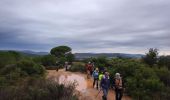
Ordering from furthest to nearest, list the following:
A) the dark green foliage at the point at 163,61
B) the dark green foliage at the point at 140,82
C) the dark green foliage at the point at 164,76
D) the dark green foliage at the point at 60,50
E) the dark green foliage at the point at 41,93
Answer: the dark green foliage at the point at 60,50 < the dark green foliage at the point at 163,61 < the dark green foliage at the point at 164,76 < the dark green foliage at the point at 140,82 < the dark green foliage at the point at 41,93

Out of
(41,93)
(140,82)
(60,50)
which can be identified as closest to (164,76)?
(140,82)

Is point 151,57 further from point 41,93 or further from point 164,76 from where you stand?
point 41,93

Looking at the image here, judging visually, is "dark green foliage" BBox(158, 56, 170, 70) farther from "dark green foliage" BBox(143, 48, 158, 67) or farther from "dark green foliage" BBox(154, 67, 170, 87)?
"dark green foliage" BBox(154, 67, 170, 87)

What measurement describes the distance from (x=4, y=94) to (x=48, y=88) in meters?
2.07

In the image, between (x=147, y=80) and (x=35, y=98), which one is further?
(x=147, y=80)

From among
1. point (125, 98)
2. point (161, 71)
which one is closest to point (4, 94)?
point (125, 98)

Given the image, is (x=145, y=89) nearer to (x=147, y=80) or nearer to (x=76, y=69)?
(x=147, y=80)

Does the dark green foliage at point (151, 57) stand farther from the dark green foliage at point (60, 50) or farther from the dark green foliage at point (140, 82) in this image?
the dark green foliage at point (60, 50)

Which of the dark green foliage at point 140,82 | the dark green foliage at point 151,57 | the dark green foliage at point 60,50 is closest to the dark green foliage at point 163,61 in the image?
the dark green foliage at point 151,57

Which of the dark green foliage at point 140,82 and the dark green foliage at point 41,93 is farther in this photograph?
the dark green foliage at point 140,82

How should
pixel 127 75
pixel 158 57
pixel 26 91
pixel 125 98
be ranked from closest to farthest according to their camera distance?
pixel 26 91
pixel 125 98
pixel 127 75
pixel 158 57

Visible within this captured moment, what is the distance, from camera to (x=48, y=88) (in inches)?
532

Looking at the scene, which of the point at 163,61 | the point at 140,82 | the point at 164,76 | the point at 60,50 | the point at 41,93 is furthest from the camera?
the point at 60,50

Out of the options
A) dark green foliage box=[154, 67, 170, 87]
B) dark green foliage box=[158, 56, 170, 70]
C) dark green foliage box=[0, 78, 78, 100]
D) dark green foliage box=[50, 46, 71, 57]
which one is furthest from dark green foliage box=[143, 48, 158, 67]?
dark green foliage box=[50, 46, 71, 57]
